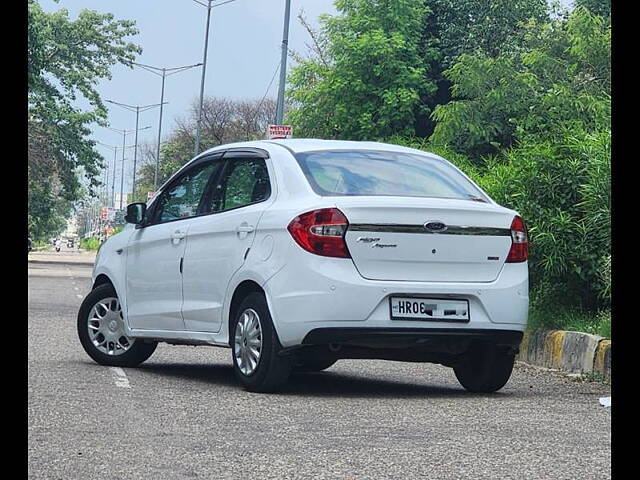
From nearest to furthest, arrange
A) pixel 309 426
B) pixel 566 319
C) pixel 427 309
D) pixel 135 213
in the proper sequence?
pixel 309 426 < pixel 427 309 < pixel 135 213 < pixel 566 319

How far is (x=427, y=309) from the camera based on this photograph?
9242 mm

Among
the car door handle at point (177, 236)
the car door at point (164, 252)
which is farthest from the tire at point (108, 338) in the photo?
the car door handle at point (177, 236)

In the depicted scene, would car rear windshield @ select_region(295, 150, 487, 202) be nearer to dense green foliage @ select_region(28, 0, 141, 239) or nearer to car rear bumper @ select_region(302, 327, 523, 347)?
car rear bumper @ select_region(302, 327, 523, 347)

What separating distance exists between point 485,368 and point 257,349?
66.5 inches

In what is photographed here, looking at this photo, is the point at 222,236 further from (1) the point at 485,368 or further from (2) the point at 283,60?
(2) the point at 283,60

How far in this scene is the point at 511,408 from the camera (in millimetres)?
9086

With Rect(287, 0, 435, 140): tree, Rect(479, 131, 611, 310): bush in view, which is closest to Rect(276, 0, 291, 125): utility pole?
Rect(287, 0, 435, 140): tree

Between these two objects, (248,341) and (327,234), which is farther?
(248,341)

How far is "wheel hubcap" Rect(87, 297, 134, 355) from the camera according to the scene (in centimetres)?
1179

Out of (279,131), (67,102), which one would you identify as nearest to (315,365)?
(279,131)

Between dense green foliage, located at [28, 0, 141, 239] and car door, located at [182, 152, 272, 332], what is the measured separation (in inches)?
1969

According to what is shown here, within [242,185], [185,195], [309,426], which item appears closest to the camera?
[309,426]

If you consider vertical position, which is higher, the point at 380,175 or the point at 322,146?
the point at 322,146

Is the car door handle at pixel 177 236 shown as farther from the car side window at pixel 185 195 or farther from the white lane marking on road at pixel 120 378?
the white lane marking on road at pixel 120 378
